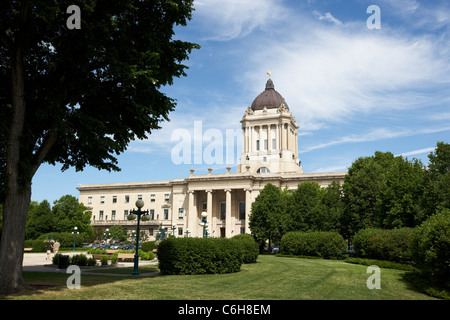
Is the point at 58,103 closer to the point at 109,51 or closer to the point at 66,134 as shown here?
the point at 66,134

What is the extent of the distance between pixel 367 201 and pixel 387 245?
679 inches

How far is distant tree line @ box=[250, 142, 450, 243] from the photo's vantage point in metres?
34.0

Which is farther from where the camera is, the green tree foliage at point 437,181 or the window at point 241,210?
the window at point 241,210

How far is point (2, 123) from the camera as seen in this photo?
42.9 ft

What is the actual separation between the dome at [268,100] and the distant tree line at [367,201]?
47335mm

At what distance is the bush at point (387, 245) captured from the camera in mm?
27094

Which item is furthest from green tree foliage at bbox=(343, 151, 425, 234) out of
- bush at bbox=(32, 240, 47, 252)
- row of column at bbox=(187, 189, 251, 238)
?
bush at bbox=(32, 240, 47, 252)

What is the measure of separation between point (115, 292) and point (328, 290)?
26.1 feet

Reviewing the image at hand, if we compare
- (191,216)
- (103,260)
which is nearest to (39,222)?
(191,216)

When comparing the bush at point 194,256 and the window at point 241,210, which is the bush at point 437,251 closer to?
the bush at point 194,256

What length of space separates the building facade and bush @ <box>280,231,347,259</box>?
3507cm

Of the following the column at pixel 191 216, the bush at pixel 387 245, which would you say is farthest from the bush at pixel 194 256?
the column at pixel 191 216

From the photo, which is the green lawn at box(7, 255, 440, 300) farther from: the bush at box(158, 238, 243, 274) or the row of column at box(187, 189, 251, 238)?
the row of column at box(187, 189, 251, 238)
